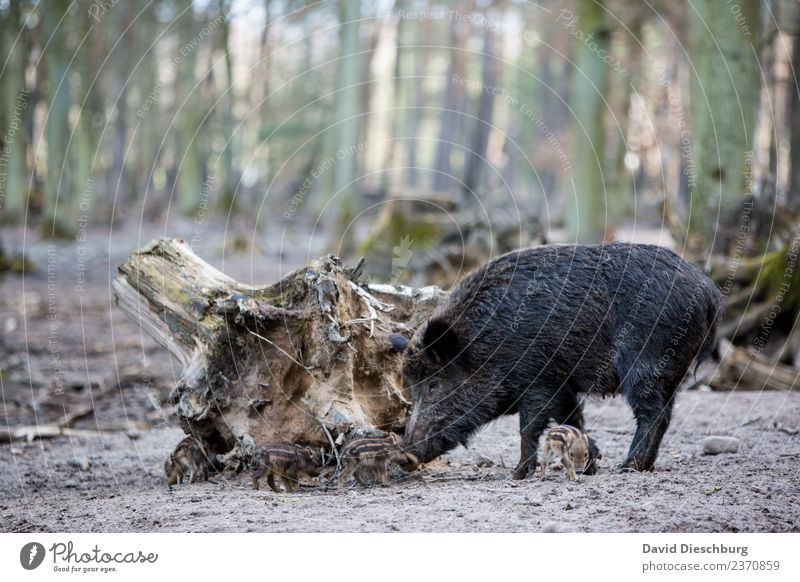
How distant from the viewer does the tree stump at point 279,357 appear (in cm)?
728

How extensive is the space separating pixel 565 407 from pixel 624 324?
81cm

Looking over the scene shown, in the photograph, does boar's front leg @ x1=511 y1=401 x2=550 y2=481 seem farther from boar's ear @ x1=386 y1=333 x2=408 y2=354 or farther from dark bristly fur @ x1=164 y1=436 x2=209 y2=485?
dark bristly fur @ x1=164 y1=436 x2=209 y2=485

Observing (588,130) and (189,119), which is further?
(189,119)

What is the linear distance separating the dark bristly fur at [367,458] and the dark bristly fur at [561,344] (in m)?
0.39

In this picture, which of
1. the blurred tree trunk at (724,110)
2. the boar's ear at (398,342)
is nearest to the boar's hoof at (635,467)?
the boar's ear at (398,342)

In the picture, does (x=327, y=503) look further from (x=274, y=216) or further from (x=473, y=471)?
(x=274, y=216)

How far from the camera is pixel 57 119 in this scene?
26.8 m

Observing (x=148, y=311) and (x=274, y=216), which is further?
(x=274, y=216)

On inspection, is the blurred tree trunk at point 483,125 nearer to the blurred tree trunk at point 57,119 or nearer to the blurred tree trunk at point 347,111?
the blurred tree trunk at point 347,111

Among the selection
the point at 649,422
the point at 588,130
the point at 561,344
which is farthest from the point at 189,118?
the point at 649,422

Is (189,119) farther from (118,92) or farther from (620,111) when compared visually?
(620,111)

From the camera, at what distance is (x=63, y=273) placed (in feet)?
70.7
